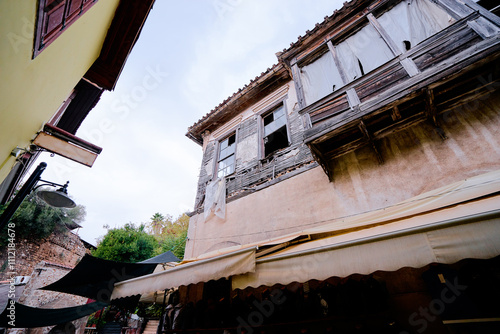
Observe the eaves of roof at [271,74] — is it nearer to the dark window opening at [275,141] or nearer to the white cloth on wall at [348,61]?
the white cloth on wall at [348,61]

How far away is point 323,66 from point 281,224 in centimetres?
450

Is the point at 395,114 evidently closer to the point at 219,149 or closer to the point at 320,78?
the point at 320,78

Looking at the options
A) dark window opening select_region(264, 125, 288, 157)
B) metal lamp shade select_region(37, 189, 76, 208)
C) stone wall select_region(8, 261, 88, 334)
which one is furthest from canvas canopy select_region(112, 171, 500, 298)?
stone wall select_region(8, 261, 88, 334)

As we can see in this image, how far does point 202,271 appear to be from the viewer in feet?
10.4

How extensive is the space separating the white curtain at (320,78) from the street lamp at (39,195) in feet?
20.4

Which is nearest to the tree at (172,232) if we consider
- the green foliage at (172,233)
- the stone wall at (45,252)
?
the green foliage at (172,233)

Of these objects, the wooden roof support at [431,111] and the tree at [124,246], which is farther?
the tree at [124,246]

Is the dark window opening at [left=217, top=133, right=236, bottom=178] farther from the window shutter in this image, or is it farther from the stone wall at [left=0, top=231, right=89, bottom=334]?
the stone wall at [left=0, top=231, right=89, bottom=334]

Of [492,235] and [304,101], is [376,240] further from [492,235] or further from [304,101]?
[304,101]

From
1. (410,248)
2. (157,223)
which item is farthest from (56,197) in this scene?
(157,223)

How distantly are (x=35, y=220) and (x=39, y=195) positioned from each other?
12.8 m

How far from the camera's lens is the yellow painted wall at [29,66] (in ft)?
6.56

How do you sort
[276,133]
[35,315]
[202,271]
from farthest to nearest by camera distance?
[276,133], [35,315], [202,271]

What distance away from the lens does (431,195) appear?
118 inches
